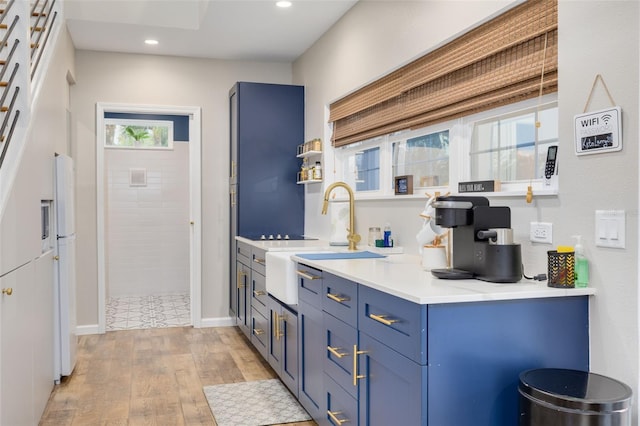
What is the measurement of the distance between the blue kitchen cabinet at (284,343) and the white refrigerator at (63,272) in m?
1.33

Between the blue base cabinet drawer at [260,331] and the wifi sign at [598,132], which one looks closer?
the wifi sign at [598,132]

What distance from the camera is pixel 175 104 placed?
533cm

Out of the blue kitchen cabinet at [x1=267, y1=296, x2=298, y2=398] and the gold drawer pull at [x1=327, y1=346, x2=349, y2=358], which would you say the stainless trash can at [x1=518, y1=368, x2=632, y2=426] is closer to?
the gold drawer pull at [x1=327, y1=346, x2=349, y2=358]

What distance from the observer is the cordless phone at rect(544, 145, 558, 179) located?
2.14 m

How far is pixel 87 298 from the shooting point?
5113mm

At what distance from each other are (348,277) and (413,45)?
4.98 feet

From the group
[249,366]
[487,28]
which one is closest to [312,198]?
[249,366]

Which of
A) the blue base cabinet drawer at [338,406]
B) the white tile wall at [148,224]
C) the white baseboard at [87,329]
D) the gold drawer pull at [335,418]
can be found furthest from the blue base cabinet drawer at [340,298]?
the white tile wall at [148,224]

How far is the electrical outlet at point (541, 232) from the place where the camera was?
2.12 m

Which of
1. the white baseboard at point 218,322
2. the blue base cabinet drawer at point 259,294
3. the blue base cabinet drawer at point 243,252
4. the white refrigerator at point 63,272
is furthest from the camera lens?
the white baseboard at point 218,322

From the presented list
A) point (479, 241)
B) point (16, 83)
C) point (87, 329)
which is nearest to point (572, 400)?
point (479, 241)

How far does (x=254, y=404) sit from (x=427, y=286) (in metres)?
1.77

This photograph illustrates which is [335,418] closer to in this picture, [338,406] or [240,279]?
[338,406]

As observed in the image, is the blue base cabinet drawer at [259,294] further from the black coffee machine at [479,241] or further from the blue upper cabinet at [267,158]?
the black coffee machine at [479,241]
